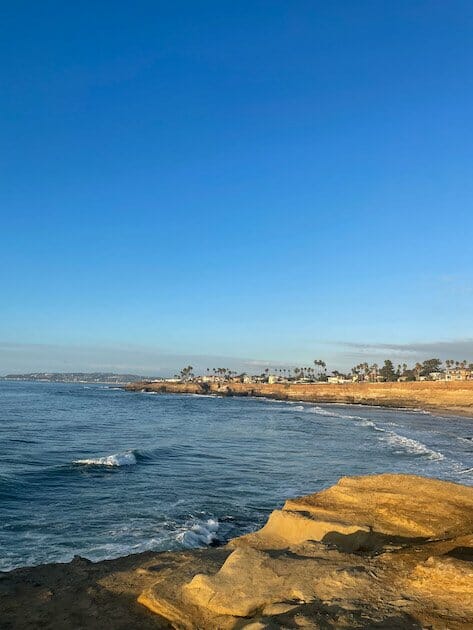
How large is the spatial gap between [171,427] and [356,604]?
42.0 m

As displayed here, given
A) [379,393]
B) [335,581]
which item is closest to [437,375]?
[379,393]

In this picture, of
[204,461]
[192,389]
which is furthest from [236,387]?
[204,461]

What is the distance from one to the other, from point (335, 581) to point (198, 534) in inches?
296

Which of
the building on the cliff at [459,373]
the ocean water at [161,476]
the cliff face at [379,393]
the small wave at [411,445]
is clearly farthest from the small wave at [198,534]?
the building on the cliff at [459,373]

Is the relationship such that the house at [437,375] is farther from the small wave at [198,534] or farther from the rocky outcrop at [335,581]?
the rocky outcrop at [335,581]

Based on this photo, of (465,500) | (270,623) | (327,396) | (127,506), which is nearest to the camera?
(270,623)

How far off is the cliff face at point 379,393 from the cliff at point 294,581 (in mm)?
79187

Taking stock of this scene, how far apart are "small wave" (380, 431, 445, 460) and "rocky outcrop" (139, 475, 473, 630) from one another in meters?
21.4

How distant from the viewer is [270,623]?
5.32 meters

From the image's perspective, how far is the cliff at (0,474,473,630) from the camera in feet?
18.5

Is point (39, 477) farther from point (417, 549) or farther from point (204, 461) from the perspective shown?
point (417, 549)

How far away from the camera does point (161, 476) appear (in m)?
21.9

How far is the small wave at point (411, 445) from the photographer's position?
2993 centimetres

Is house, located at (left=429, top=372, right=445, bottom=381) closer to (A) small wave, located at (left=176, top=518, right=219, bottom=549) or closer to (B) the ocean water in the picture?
(B) the ocean water
